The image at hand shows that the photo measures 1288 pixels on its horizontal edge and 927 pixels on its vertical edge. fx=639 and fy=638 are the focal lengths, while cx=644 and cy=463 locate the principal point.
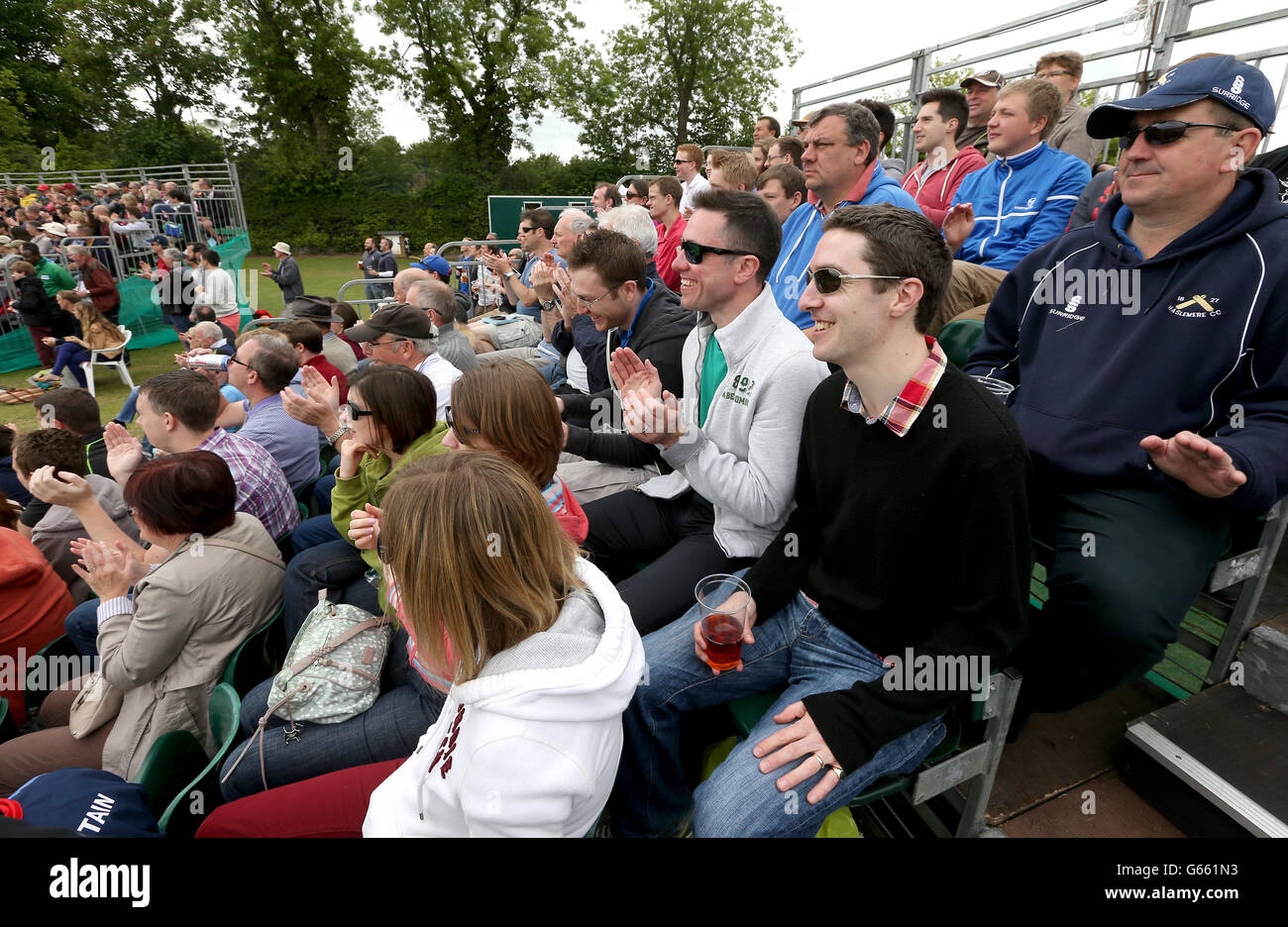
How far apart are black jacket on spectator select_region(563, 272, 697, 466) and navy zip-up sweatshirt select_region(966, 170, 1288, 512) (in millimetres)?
1623

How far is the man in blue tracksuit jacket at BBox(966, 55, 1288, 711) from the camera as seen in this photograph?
188cm

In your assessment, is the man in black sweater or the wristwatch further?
the wristwatch

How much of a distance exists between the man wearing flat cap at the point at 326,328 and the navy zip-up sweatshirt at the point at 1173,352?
540 cm

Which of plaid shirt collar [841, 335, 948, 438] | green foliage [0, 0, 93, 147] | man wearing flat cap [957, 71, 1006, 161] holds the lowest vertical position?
plaid shirt collar [841, 335, 948, 438]

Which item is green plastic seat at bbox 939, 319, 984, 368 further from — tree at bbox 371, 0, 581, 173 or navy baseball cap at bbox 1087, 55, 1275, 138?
tree at bbox 371, 0, 581, 173

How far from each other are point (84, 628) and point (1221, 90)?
490cm

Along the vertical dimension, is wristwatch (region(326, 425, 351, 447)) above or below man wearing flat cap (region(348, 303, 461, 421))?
below

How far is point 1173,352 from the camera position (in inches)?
79.3

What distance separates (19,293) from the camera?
9.97 m

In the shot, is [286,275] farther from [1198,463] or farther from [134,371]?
[1198,463]

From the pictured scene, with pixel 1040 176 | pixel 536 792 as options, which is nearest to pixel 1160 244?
pixel 1040 176

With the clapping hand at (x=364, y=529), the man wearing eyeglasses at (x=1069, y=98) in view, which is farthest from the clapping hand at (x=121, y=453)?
the man wearing eyeglasses at (x=1069, y=98)

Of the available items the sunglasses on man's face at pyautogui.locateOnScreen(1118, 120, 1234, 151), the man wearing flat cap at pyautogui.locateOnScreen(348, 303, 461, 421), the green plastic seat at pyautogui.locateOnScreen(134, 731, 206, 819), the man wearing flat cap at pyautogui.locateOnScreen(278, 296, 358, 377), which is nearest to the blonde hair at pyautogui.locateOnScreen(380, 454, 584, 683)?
the green plastic seat at pyautogui.locateOnScreen(134, 731, 206, 819)
